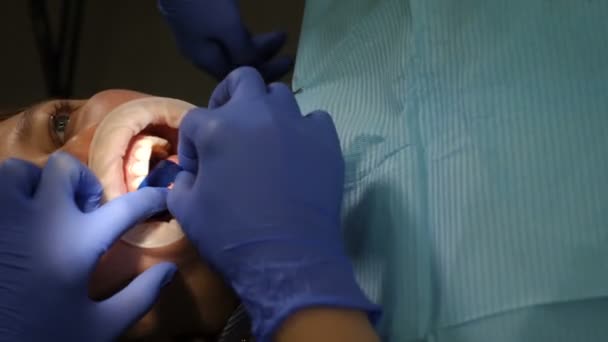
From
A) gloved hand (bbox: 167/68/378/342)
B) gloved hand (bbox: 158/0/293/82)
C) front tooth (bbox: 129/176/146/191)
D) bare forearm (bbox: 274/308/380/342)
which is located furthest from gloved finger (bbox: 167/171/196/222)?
gloved hand (bbox: 158/0/293/82)

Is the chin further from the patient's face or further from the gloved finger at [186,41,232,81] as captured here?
the gloved finger at [186,41,232,81]

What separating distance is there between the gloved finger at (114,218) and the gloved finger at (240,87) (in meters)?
0.18

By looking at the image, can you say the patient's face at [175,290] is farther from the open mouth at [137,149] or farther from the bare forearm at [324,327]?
the bare forearm at [324,327]

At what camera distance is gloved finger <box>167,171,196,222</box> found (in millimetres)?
776

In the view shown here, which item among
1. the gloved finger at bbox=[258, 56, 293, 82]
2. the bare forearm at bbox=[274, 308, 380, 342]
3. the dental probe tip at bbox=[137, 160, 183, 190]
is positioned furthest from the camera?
the gloved finger at bbox=[258, 56, 293, 82]

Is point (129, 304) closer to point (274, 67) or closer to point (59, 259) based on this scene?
point (59, 259)

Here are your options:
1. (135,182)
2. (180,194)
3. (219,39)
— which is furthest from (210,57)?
(180,194)

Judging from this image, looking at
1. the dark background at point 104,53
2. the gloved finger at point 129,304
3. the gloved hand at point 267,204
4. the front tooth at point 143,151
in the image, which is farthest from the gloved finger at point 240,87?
the dark background at point 104,53

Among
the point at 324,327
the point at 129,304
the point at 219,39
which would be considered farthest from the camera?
the point at 219,39

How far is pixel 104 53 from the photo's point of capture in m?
2.17

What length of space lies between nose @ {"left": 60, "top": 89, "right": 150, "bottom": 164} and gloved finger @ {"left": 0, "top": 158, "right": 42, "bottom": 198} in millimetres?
110

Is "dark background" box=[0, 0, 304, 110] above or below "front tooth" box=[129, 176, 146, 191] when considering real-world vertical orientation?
below

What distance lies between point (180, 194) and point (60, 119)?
363 millimetres

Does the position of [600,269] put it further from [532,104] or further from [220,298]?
[220,298]
